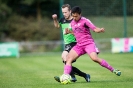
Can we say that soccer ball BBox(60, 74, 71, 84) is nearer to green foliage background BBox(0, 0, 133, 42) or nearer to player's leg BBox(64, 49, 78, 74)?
player's leg BBox(64, 49, 78, 74)

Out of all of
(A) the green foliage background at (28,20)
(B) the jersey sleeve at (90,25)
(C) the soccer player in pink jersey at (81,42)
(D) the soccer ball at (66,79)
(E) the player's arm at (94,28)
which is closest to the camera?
(E) the player's arm at (94,28)

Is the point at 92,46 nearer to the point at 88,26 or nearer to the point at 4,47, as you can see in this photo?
the point at 88,26

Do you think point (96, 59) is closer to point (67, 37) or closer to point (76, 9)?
point (76, 9)

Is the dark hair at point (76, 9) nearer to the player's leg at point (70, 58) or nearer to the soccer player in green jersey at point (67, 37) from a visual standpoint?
the soccer player in green jersey at point (67, 37)

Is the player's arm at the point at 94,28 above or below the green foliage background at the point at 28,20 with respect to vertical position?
above

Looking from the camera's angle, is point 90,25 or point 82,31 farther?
point 82,31

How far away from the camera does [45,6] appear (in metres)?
47.0

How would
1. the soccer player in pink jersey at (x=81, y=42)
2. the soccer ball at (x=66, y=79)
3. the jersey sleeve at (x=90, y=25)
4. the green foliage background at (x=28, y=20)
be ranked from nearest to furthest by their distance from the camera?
the soccer ball at (x=66, y=79) < the jersey sleeve at (x=90, y=25) < the soccer player in pink jersey at (x=81, y=42) < the green foliage background at (x=28, y=20)

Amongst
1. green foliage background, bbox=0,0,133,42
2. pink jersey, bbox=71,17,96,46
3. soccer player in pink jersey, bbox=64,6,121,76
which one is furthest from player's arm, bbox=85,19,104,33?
green foliage background, bbox=0,0,133,42

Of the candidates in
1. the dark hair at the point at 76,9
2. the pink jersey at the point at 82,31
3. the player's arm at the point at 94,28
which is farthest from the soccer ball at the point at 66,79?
the dark hair at the point at 76,9

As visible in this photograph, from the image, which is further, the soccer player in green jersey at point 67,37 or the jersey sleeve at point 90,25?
the soccer player in green jersey at point 67,37

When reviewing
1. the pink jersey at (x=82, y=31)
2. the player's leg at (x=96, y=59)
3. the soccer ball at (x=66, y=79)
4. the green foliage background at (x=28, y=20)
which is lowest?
the green foliage background at (x=28, y=20)

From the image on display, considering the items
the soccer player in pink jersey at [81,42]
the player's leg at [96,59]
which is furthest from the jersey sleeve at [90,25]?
the player's leg at [96,59]

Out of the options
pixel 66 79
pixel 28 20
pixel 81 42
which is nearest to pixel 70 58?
pixel 81 42
